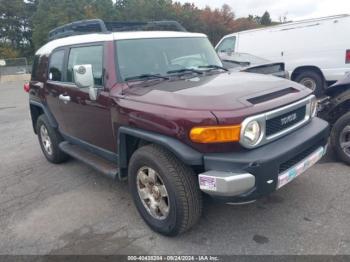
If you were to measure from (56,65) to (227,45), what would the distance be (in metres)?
7.58

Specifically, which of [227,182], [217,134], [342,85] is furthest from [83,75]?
[342,85]

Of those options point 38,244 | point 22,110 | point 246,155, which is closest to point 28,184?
point 38,244

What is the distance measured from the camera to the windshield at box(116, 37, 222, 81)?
3.79 metres

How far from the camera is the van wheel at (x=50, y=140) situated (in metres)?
5.30

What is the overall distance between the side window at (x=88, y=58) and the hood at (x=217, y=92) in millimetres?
585

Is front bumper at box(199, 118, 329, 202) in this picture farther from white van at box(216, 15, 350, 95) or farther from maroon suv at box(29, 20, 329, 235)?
white van at box(216, 15, 350, 95)

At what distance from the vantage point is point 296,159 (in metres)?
3.22

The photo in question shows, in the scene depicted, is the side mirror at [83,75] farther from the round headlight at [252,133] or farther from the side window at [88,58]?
the round headlight at [252,133]

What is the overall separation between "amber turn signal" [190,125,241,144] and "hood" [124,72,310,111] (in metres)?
0.17

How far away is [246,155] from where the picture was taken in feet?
9.25

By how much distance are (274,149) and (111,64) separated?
1.90 metres

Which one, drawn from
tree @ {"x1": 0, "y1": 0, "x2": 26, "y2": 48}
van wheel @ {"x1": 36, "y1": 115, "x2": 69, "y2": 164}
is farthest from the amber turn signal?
tree @ {"x1": 0, "y1": 0, "x2": 26, "y2": 48}

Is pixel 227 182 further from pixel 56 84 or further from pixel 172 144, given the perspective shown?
pixel 56 84

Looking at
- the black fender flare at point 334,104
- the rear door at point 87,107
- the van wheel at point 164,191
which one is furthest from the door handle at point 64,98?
the black fender flare at point 334,104
